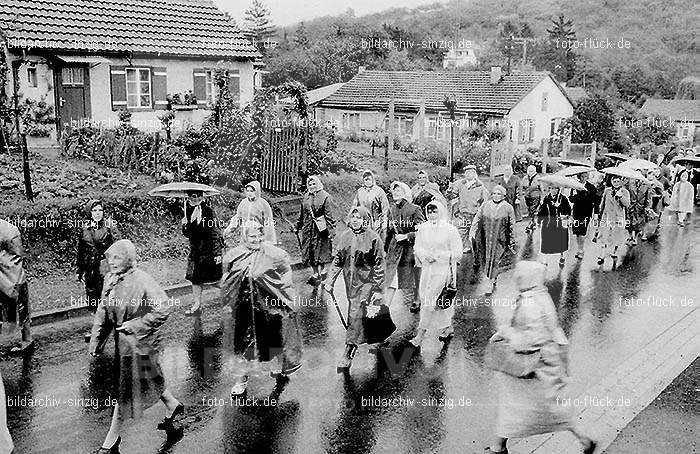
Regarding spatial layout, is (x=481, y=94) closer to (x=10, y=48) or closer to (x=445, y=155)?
(x=445, y=155)

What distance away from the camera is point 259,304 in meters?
7.62

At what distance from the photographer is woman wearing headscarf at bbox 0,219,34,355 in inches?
339

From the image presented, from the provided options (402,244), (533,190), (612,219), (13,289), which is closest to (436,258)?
(402,244)

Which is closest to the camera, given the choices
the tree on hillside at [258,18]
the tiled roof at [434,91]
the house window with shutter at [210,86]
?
the house window with shutter at [210,86]

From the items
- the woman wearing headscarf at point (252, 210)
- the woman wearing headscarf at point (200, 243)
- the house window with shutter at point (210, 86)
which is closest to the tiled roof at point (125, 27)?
the house window with shutter at point (210, 86)

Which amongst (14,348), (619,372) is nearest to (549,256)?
(619,372)

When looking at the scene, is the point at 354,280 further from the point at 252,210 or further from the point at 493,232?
the point at 493,232

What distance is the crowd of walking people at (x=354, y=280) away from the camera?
638 centimetres

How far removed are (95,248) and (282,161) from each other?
7289mm

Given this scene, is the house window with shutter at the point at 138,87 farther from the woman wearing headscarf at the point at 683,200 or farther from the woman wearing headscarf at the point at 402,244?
the woman wearing headscarf at the point at 683,200

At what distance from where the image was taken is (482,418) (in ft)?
24.7

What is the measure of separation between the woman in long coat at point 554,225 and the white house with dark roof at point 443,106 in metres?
24.6

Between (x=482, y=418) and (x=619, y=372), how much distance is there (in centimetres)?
229

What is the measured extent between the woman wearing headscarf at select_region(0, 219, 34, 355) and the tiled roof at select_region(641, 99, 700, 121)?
74.3m
